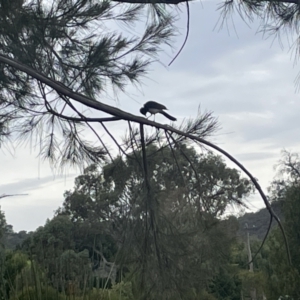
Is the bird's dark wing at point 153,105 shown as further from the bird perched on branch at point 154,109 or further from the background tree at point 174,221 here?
the background tree at point 174,221

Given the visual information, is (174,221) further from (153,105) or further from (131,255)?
(153,105)

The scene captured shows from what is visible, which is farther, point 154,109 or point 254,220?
point 254,220

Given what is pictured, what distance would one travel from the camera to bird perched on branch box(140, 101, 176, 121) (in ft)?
8.91

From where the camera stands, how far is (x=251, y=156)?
4027 mm

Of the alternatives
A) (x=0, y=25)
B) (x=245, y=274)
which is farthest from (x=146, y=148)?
(x=245, y=274)

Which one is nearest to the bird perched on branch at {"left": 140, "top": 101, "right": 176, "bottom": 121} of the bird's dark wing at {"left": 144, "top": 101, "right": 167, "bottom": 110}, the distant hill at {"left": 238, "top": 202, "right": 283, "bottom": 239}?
the bird's dark wing at {"left": 144, "top": 101, "right": 167, "bottom": 110}

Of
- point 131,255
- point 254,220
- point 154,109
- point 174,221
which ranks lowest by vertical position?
point 131,255

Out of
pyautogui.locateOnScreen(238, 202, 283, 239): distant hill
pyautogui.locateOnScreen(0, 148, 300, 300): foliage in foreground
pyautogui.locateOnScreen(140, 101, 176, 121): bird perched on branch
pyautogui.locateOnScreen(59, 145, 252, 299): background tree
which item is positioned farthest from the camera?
pyautogui.locateOnScreen(140, 101, 176, 121): bird perched on branch

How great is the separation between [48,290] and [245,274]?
10477 millimetres

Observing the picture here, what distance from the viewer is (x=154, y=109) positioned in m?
2.72

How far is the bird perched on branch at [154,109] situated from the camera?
107 inches

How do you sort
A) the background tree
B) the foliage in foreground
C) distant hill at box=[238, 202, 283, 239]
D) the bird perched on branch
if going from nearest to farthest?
the foliage in foreground < the background tree < distant hill at box=[238, 202, 283, 239] < the bird perched on branch

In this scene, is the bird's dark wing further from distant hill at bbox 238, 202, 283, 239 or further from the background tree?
distant hill at bbox 238, 202, 283, 239

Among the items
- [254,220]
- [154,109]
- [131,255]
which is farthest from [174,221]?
[254,220]
